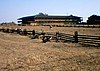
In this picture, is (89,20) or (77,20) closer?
(89,20)

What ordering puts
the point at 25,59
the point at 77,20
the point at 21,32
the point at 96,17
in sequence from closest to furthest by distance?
the point at 25,59 → the point at 21,32 → the point at 96,17 → the point at 77,20

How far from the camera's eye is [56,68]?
13.1m

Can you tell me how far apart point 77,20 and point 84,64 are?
346ft

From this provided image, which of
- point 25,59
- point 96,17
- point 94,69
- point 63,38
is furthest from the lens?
point 96,17

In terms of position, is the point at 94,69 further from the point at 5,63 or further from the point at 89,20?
the point at 89,20

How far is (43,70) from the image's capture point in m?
12.8

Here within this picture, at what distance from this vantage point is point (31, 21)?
353 ft

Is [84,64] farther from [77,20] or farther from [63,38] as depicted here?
[77,20]

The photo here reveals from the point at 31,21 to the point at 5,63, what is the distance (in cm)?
9298

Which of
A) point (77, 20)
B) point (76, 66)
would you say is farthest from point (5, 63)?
point (77, 20)

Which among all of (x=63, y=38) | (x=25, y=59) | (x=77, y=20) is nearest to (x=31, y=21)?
(x=77, y=20)

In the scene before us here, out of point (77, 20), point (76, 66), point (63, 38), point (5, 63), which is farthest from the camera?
point (77, 20)

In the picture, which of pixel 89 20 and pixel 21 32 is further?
pixel 89 20

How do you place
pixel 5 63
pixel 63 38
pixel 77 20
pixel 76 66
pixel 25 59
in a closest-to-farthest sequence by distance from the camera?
pixel 76 66 < pixel 5 63 < pixel 25 59 < pixel 63 38 < pixel 77 20
